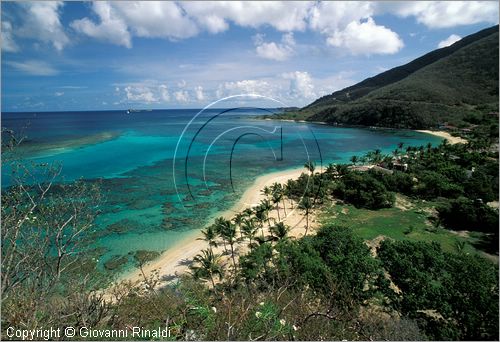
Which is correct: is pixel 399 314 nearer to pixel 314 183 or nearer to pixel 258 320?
pixel 258 320

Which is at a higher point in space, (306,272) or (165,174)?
(306,272)

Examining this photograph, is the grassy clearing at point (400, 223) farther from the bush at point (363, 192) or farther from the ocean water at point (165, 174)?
the ocean water at point (165, 174)

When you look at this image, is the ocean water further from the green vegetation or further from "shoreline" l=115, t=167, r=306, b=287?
the green vegetation

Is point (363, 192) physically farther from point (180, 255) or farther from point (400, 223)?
point (180, 255)

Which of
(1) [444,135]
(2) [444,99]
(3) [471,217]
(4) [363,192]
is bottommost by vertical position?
(1) [444,135]

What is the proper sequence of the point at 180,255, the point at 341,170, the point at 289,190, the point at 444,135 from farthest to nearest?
the point at 444,135 → the point at 341,170 → the point at 289,190 → the point at 180,255

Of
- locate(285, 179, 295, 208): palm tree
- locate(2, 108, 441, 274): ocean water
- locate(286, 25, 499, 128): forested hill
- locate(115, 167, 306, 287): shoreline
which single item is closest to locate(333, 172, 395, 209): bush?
locate(285, 179, 295, 208): palm tree

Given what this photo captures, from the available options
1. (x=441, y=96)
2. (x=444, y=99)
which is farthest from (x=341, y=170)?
(x=441, y=96)

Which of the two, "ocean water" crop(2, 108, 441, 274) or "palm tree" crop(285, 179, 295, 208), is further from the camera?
"palm tree" crop(285, 179, 295, 208)

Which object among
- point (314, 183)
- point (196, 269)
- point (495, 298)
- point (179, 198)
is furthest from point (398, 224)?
point (179, 198)
